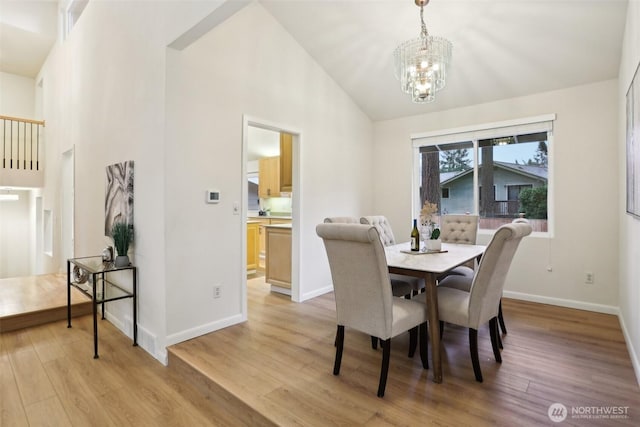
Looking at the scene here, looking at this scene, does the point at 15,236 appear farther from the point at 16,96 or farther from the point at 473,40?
the point at 473,40

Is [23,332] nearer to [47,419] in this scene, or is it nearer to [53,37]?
[47,419]

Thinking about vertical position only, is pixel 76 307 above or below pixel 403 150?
below

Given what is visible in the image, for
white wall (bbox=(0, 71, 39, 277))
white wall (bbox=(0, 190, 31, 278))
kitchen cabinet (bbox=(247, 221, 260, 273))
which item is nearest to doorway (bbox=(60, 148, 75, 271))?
kitchen cabinet (bbox=(247, 221, 260, 273))

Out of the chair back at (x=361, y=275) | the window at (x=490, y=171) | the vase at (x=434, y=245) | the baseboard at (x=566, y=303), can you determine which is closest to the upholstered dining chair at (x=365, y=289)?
the chair back at (x=361, y=275)

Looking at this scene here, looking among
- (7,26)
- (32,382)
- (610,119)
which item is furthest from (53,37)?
(610,119)

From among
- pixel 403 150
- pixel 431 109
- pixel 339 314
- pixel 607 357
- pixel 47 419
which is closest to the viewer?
pixel 47 419

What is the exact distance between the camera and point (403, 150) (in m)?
4.87

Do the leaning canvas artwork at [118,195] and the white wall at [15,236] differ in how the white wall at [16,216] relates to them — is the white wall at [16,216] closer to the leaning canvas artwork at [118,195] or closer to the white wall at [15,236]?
the white wall at [15,236]

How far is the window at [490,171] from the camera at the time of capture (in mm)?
3900

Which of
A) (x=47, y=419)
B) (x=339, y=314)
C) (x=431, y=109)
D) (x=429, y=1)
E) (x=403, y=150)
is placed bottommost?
(x=47, y=419)

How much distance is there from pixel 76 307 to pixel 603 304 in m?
5.80

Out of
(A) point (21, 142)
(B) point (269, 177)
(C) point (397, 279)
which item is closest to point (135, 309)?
(C) point (397, 279)

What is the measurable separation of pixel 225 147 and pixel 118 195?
1.19m

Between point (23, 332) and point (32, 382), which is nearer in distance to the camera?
point (32, 382)
